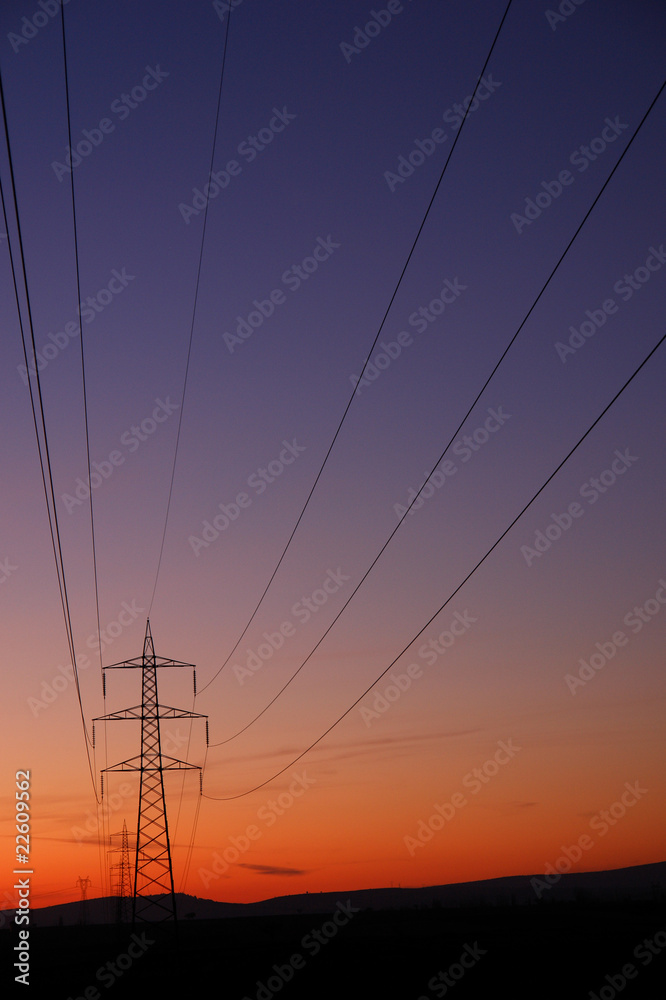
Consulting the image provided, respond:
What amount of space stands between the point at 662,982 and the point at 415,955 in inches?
1150

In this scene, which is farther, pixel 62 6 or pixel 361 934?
pixel 361 934

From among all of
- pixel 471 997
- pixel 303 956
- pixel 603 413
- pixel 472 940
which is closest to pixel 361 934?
pixel 472 940

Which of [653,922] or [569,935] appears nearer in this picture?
[569,935]

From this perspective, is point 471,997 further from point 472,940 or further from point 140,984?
point 472,940

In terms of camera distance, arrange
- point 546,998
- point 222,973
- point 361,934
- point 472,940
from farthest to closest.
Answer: point 361,934
point 472,940
point 222,973
point 546,998

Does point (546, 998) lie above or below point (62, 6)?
below

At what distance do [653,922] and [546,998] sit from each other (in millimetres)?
78760

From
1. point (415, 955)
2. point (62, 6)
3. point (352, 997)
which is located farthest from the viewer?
point (415, 955)

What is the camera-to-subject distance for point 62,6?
615 inches

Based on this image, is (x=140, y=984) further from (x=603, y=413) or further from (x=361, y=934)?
(x=361, y=934)

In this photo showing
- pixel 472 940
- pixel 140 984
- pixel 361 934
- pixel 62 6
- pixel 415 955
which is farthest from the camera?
pixel 361 934

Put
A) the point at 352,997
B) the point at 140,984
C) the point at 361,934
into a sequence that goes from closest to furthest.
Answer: the point at 352,997 → the point at 140,984 → the point at 361,934

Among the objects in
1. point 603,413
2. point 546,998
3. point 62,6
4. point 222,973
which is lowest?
point 546,998

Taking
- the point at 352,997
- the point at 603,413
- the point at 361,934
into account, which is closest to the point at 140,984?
the point at 352,997
